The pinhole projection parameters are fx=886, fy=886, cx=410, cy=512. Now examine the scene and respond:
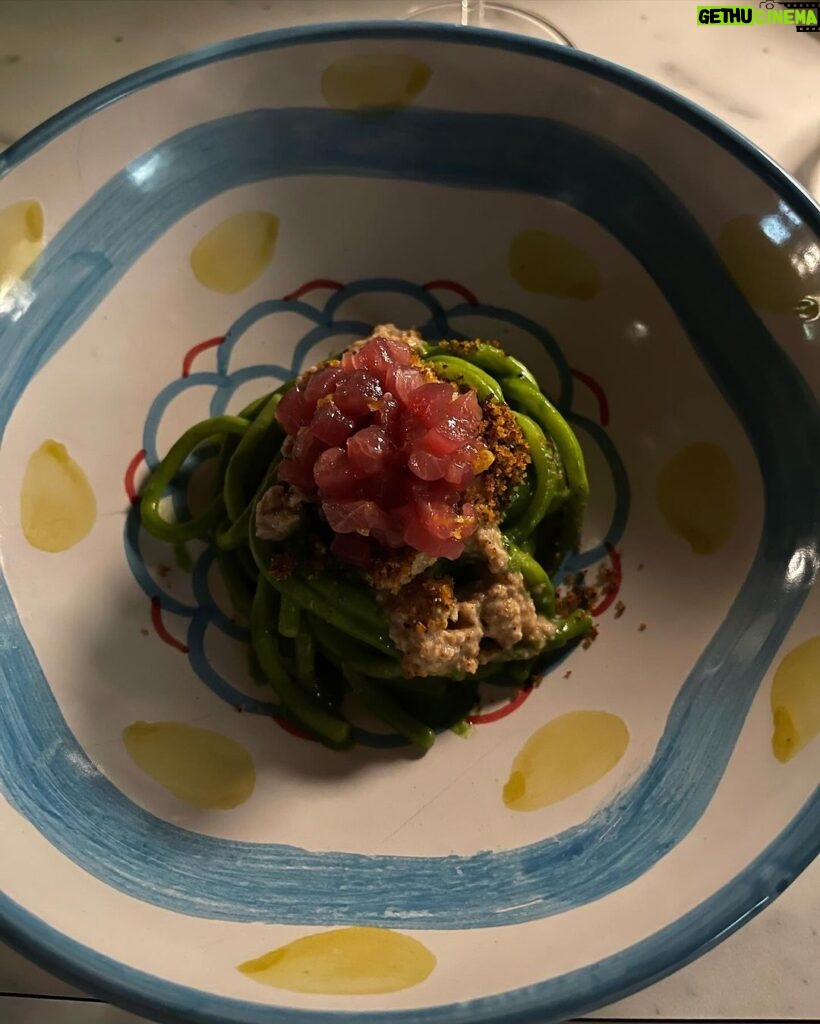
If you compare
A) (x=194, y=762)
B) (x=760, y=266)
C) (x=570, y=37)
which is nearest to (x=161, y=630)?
(x=194, y=762)

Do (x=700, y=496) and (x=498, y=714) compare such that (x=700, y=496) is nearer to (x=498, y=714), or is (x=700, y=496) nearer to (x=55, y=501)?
(x=498, y=714)

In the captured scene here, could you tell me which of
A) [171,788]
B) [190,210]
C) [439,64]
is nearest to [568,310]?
[439,64]

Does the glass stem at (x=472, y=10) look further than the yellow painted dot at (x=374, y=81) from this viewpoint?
Yes

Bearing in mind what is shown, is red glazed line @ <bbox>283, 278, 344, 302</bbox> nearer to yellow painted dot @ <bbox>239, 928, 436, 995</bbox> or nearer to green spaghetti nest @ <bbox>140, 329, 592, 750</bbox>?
green spaghetti nest @ <bbox>140, 329, 592, 750</bbox>

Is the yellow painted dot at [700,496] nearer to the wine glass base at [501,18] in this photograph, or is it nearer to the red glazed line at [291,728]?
the red glazed line at [291,728]

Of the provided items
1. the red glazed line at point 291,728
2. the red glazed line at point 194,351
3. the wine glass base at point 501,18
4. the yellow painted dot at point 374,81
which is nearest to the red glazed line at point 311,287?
the red glazed line at point 194,351
